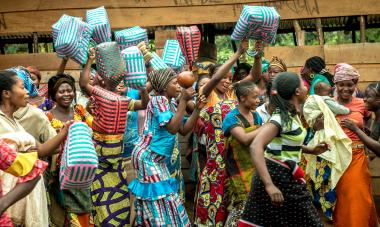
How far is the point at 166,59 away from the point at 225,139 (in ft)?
5.00

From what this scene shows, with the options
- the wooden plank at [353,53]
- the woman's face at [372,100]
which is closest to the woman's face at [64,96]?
the woman's face at [372,100]

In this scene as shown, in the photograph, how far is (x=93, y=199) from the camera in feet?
20.8

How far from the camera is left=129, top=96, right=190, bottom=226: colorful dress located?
5.96m

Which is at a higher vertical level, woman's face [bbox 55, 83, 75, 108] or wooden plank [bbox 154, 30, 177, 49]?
wooden plank [bbox 154, 30, 177, 49]

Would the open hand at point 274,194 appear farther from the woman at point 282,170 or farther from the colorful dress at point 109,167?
the colorful dress at point 109,167

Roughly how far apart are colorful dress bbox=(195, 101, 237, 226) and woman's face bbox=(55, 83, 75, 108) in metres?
1.34

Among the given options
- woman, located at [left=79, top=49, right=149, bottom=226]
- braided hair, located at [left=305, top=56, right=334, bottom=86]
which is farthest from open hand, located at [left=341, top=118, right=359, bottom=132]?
woman, located at [left=79, top=49, right=149, bottom=226]

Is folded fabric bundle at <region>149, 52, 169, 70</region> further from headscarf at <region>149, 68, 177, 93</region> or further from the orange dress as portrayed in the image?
the orange dress

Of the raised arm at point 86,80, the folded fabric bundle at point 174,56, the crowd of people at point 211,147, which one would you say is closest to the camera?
the crowd of people at point 211,147

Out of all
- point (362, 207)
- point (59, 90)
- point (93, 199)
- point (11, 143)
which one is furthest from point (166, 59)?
point (11, 143)

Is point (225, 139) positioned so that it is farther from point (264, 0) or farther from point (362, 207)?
point (264, 0)

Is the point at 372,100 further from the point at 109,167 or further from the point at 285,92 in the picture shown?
the point at 109,167

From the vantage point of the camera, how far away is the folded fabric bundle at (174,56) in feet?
24.1

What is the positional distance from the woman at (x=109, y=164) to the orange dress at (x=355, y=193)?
204 centimetres
